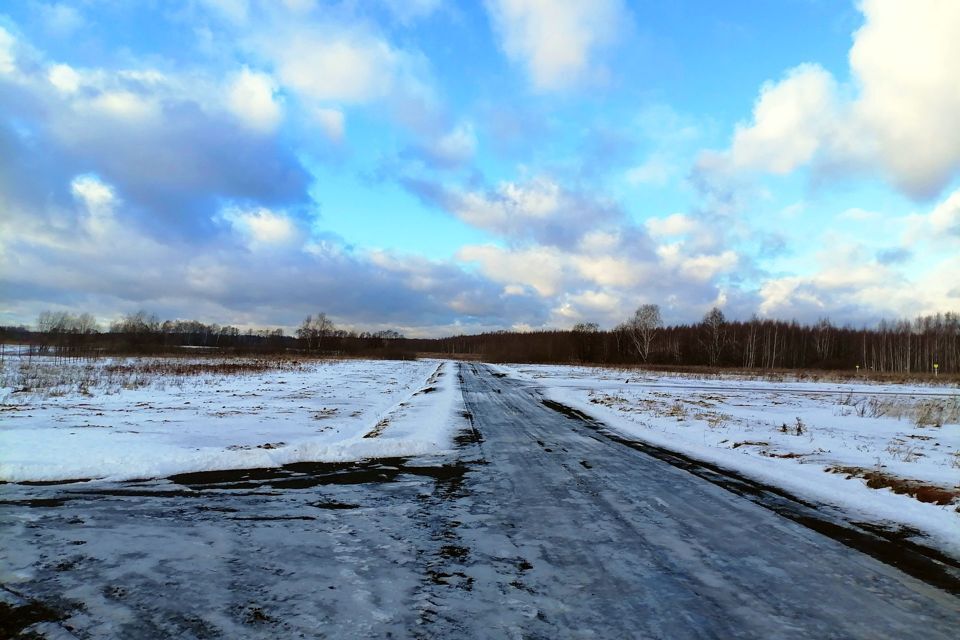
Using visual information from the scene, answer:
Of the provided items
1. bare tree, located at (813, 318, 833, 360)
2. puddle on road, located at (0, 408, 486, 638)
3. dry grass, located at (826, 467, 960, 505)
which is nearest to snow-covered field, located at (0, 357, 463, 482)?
puddle on road, located at (0, 408, 486, 638)

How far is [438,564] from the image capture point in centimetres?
436

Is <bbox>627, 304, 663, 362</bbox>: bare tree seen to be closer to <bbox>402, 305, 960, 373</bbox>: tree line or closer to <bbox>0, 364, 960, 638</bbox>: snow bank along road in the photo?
<bbox>402, 305, 960, 373</bbox>: tree line

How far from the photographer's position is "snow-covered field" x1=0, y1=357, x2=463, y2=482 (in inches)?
332

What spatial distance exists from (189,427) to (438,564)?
1017 cm

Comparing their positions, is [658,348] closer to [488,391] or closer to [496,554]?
[488,391]

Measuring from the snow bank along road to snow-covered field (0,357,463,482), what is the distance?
124 centimetres

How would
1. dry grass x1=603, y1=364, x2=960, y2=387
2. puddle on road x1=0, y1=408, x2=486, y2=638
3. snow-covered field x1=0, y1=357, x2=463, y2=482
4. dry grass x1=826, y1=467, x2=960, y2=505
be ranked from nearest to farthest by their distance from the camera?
1. puddle on road x1=0, y1=408, x2=486, y2=638
2. dry grass x1=826, y1=467, x2=960, y2=505
3. snow-covered field x1=0, y1=357, x2=463, y2=482
4. dry grass x1=603, y1=364, x2=960, y2=387

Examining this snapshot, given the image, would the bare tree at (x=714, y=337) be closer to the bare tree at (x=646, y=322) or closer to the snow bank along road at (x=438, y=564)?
the bare tree at (x=646, y=322)

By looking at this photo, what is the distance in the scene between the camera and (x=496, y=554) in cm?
464

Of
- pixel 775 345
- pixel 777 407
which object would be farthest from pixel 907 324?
pixel 777 407

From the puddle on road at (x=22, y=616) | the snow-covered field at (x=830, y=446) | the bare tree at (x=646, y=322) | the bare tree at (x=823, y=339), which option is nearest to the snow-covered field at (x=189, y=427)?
the puddle on road at (x=22, y=616)

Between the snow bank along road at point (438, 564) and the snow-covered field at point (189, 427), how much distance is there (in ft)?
4.07

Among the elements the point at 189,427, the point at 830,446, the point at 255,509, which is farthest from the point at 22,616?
the point at 830,446

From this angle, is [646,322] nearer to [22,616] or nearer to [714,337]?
[714,337]
